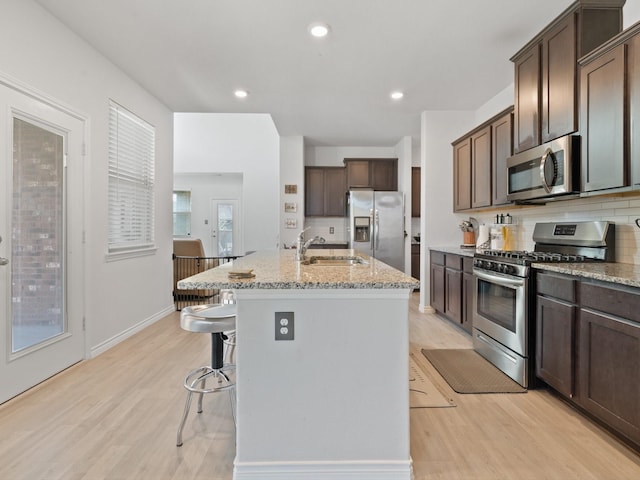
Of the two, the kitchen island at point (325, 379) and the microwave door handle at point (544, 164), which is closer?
the kitchen island at point (325, 379)

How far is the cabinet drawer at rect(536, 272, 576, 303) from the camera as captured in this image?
6.57 ft

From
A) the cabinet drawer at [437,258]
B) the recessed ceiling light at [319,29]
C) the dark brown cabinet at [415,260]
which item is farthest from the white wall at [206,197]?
the recessed ceiling light at [319,29]

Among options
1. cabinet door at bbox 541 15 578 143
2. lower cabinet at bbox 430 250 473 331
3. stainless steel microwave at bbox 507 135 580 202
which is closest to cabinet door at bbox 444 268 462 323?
lower cabinet at bbox 430 250 473 331

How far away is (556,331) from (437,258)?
6.89 feet

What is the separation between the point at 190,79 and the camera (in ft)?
11.6

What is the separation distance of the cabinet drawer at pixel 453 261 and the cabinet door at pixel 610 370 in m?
1.69

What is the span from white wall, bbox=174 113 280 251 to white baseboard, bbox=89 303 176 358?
11.5 ft

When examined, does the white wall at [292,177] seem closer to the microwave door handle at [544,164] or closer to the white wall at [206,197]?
the white wall at [206,197]

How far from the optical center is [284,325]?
1.49 metres

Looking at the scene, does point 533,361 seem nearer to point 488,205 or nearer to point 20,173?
point 488,205

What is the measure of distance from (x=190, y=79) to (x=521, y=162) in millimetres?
3200

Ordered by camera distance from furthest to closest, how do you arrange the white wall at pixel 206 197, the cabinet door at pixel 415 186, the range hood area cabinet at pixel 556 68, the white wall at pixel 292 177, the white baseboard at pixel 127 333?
the white wall at pixel 206 197, the cabinet door at pixel 415 186, the white wall at pixel 292 177, the white baseboard at pixel 127 333, the range hood area cabinet at pixel 556 68

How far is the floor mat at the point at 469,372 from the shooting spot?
7.89ft

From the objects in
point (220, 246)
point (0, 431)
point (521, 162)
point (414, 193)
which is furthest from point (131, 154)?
point (220, 246)
